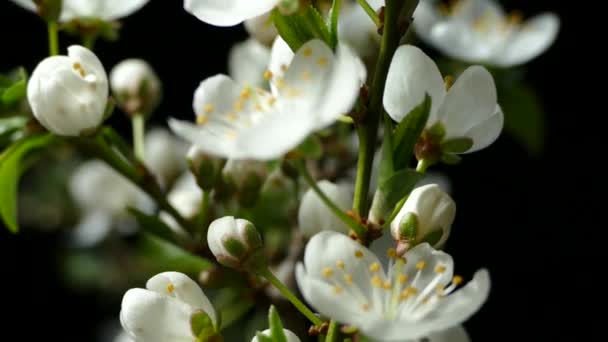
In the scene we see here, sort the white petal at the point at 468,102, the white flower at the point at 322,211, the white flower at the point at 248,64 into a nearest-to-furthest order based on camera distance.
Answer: the white petal at the point at 468,102 → the white flower at the point at 322,211 → the white flower at the point at 248,64

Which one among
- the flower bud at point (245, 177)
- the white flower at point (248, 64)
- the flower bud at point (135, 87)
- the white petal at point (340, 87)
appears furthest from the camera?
the white flower at point (248, 64)

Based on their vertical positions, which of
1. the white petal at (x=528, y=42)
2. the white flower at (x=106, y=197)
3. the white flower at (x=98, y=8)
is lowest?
the white flower at (x=106, y=197)

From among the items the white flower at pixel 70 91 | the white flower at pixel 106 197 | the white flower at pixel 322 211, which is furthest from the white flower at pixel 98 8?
the white flower at pixel 106 197

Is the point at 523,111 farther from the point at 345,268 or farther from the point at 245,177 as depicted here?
the point at 345,268

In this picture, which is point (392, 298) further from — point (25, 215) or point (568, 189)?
point (568, 189)

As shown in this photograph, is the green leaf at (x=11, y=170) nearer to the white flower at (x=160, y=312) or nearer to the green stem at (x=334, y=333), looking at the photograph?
the white flower at (x=160, y=312)

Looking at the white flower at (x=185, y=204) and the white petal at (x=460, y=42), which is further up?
the white petal at (x=460, y=42)

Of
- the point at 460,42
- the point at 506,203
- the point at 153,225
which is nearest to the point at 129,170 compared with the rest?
the point at 153,225
